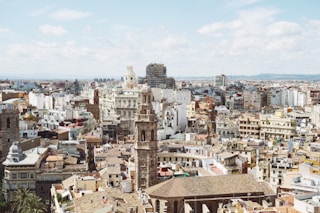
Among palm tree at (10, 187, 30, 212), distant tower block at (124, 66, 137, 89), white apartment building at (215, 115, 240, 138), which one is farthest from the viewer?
distant tower block at (124, 66, 137, 89)

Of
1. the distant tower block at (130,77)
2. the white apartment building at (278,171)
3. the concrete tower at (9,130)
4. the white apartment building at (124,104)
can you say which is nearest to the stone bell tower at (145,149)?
the white apartment building at (278,171)

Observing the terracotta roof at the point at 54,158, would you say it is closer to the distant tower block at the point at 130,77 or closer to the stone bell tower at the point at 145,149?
the stone bell tower at the point at 145,149

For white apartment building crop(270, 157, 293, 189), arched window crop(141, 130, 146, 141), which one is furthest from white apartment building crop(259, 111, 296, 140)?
arched window crop(141, 130, 146, 141)

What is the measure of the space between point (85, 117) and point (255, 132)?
35170mm

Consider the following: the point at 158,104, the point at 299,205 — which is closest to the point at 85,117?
the point at 158,104

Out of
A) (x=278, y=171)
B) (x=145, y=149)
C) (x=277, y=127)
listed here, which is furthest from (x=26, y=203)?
(x=277, y=127)

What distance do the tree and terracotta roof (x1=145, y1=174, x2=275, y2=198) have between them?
40.4ft

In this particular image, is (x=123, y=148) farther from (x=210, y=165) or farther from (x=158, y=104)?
(x=158, y=104)

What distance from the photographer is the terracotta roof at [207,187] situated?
40031 mm

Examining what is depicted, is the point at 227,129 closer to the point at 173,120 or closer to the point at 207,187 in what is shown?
the point at 173,120

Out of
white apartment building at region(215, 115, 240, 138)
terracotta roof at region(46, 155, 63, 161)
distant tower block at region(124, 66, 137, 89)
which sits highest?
distant tower block at region(124, 66, 137, 89)

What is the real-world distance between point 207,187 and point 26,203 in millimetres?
18529

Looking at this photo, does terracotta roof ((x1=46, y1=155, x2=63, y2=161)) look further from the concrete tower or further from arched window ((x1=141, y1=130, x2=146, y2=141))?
arched window ((x1=141, y1=130, x2=146, y2=141))

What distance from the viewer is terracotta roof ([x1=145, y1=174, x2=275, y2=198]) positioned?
131ft
